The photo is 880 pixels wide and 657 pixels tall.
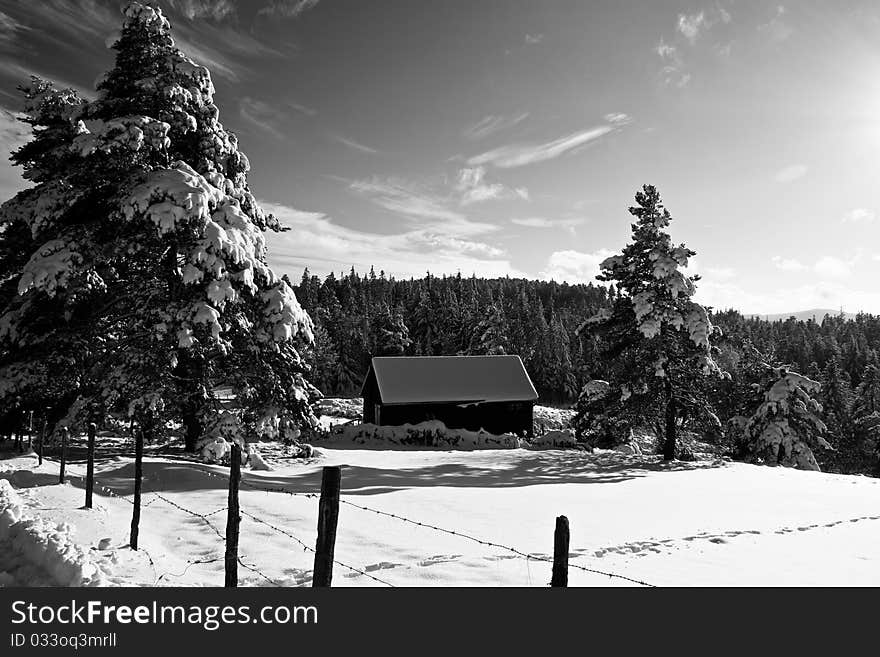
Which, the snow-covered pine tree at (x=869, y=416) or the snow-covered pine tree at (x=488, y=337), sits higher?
the snow-covered pine tree at (x=488, y=337)

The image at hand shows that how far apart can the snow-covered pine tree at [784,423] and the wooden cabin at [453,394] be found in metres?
14.2

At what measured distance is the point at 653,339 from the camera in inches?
947

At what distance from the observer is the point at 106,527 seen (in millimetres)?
8789

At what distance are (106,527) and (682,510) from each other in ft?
43.5

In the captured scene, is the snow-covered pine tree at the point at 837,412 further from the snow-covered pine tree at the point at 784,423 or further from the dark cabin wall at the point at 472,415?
the dark cabin wall at the point at 472,415

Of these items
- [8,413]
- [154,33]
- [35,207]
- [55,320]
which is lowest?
[8,413]

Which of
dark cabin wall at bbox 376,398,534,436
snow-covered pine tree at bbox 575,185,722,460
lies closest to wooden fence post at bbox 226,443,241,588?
snow-covered pine tree at bbox 575,185,722,460

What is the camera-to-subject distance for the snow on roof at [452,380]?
36875 mm

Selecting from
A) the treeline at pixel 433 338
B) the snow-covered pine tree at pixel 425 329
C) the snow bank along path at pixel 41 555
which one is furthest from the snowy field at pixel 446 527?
the snow-covered pine tree at pixel 425 329

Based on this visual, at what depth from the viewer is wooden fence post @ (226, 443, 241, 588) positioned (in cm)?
598
